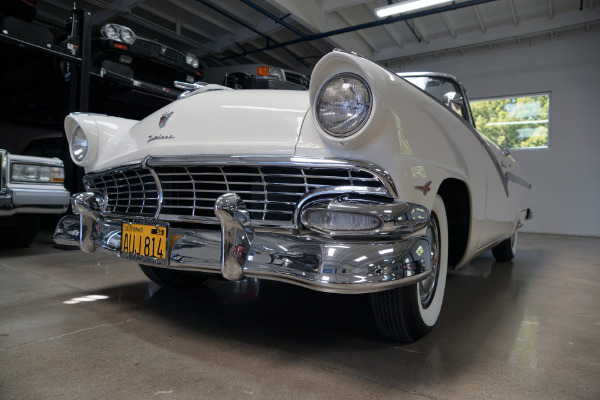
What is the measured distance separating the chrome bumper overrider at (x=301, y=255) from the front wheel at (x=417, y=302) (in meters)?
0.20

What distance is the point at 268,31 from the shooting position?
795 cm

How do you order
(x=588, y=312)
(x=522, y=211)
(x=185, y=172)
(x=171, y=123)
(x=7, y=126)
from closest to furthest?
(x=185, y=172) < (x=171, y=123) < (x=588, y=312) < (x=522, y=211) < (x=7, y=126)

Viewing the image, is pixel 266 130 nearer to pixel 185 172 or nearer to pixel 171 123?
pixel 185 172

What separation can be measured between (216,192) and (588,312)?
2080 millimetres

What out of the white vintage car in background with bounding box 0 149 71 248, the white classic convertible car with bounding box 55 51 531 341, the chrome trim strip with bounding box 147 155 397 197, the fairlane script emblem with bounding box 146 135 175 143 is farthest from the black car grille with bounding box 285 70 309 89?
the chrome trim strip with bounding box 147 155 397 197

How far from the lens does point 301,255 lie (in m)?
1.31

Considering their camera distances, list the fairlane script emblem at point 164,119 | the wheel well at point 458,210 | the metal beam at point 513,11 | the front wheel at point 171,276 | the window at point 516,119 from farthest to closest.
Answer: the window at point 516,119
the metal beam at point 513,11
the front wheel at point 171,276
the wheel well at point 458,210
the fairlane script emblem at point 164,119

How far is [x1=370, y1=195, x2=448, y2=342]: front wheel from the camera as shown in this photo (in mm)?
1538

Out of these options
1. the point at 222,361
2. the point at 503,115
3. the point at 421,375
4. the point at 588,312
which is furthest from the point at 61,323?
the point at 503,115

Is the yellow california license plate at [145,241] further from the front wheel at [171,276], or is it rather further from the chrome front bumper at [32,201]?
the chrome front bumper at [32,201]

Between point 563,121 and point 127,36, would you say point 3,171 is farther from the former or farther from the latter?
point 563,121

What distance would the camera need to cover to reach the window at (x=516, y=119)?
829cm

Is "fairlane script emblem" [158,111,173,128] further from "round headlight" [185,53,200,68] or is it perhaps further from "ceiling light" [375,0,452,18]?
"ceiling light" [375,0,452,18]

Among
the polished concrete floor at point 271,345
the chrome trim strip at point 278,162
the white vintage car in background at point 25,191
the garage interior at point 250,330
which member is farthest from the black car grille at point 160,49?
the chrome trim strip at point 278,162
